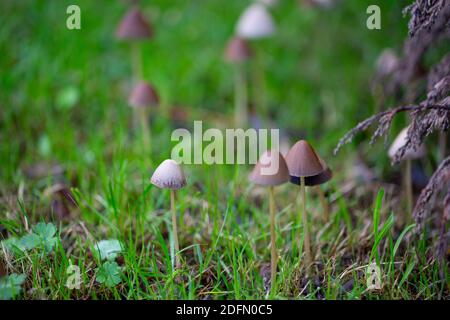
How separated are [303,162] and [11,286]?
1061 millimetres

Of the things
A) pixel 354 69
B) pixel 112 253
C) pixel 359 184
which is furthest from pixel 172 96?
pixel 112 253

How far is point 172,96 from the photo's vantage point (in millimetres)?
3822

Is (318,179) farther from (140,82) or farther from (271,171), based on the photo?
(140,82)

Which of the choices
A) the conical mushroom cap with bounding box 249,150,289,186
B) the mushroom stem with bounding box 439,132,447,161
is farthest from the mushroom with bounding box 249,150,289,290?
the mushroom stem with bounding box 439,132,447,161

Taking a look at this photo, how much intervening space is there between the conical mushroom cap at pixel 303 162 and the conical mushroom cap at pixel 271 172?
0.05 metres

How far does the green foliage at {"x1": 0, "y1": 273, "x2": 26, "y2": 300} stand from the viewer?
187 centimetres

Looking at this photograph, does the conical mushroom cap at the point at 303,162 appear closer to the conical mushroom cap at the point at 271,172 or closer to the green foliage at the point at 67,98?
the conical mushroom cap at the point at 271,172

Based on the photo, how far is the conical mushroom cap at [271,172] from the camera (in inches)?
73.7

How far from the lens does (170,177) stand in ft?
6.42

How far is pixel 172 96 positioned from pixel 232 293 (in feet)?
6.72

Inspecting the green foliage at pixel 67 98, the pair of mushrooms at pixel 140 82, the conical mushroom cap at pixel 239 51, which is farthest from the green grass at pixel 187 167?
the conical mushroom cap at pixel 239 51

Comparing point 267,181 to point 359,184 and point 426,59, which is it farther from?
point 426,59

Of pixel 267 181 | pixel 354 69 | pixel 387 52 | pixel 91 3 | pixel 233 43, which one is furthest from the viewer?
pixel 91 3
